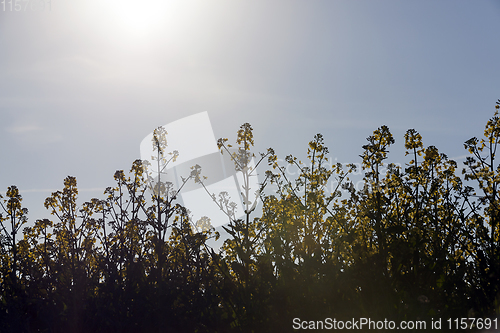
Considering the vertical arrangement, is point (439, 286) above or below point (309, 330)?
above

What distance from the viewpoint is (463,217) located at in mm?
4957

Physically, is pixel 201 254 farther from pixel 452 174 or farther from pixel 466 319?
pixel 452 174

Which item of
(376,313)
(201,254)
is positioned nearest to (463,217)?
(376,313)

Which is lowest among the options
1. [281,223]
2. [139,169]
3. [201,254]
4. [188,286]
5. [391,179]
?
[188,286]

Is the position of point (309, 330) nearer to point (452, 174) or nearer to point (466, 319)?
point (466, 319)

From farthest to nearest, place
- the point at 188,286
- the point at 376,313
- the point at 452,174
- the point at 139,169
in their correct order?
Result: the point at 139,169
the point at 452,174
the point at 188,286
the point at 376,313

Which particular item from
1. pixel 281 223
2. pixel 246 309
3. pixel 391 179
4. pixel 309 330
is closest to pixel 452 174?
pixel 391 179

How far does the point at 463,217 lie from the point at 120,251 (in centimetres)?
542

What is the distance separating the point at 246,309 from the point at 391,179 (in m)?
2.90

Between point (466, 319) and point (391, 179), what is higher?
point (391, 179)

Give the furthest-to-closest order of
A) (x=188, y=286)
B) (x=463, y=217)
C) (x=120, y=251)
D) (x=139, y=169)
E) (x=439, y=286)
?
(x=139, y=169)
(x=120, y=251)
(x=188, y=286)
(x=463, y=217)
(x=439, y=286)

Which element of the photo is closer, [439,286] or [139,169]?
[439,286]

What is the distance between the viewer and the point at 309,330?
4.28m

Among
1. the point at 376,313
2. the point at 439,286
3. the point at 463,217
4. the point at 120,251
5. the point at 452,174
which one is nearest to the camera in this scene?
the point at 376,313
